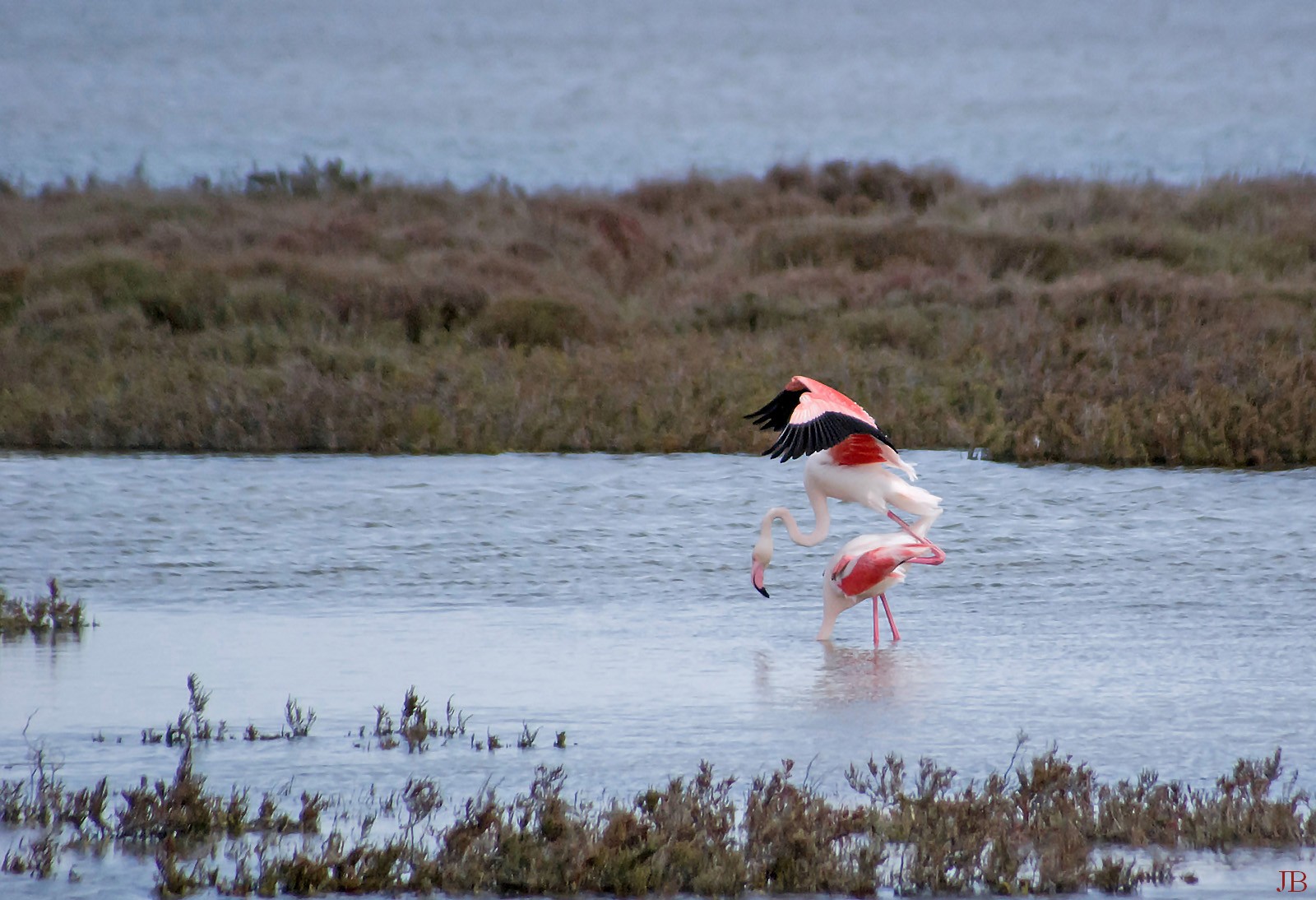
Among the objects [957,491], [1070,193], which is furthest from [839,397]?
[1070,193]

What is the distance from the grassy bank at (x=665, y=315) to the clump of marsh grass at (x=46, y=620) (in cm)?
789

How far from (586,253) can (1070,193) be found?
37.3 feet

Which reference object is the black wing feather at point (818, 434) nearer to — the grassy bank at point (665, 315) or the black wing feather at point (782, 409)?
the black wing feather at point (782, 409)

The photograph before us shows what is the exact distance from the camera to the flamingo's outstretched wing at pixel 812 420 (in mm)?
7602

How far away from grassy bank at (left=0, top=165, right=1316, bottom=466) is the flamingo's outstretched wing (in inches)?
296

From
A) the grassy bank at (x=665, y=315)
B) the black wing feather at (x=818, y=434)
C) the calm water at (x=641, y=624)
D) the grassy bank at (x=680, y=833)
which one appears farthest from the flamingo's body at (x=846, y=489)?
the grassy bank at (x=665, y=315)

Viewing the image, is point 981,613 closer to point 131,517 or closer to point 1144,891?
point 1144,891

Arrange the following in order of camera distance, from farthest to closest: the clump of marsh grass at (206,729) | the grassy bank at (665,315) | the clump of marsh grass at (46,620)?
the grassy bank at (665,315) < the clump of marsh grass at (46,620) < the clump of marsh grass at (206,729)

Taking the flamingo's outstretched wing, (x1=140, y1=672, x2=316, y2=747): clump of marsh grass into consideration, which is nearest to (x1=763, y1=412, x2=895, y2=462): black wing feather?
the flamingo's outstretched wing

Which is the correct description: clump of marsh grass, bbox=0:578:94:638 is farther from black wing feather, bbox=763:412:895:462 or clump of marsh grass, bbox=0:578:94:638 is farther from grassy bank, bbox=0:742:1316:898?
black wing feather, bbox=763:412:895:462

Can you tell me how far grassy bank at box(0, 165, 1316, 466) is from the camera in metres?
16.6

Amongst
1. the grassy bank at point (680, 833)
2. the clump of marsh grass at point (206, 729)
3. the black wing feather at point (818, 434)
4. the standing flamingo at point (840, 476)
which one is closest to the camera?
the grassy bank at point (680, 833)

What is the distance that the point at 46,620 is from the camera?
8523 millimetres

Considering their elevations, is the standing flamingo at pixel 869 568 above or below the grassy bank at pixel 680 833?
above
